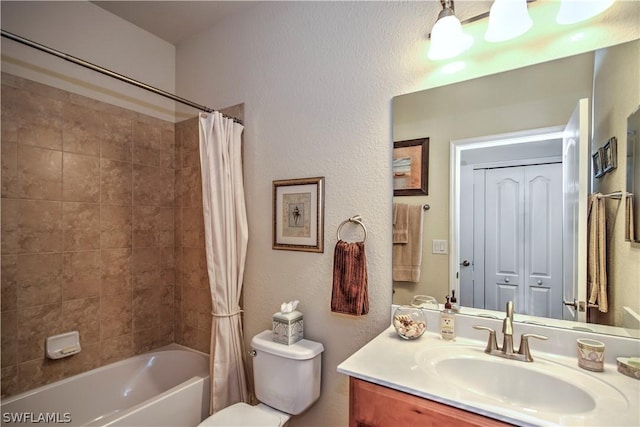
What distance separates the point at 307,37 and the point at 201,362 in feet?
7.34

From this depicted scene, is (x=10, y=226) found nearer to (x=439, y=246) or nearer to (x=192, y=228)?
(x=192, y=228)

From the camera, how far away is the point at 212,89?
2.18 m

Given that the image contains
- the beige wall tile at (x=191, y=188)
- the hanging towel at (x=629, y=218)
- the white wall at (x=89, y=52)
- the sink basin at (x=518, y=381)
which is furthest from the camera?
the beige wall tile at (x=191, y=188)

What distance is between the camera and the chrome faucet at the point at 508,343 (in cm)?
108

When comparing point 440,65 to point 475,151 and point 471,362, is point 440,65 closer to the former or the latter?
point 475,151

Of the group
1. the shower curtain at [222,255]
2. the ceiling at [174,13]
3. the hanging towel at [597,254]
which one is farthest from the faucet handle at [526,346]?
the ceiling at [174,13]

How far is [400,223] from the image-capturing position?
143 cm

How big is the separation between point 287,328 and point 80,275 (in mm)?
1360

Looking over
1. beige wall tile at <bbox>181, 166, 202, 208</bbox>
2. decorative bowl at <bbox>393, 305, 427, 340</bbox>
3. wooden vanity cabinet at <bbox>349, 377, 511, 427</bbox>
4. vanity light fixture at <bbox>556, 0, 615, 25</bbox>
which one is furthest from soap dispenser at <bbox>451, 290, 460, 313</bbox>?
beige wall tile at <bbox>181, 166, 202, 208</bbox>

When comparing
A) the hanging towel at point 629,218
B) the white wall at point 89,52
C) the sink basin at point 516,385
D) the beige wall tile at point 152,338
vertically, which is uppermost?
the white wall at point 89,52

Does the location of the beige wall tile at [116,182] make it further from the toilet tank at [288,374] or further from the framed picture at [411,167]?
the framed picture at [411,167]

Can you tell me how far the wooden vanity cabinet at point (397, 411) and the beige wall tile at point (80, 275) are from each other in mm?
1794

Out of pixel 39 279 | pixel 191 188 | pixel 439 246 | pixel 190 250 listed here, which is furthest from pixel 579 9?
pixel 39 279

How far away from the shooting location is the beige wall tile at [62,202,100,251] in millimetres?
1833
